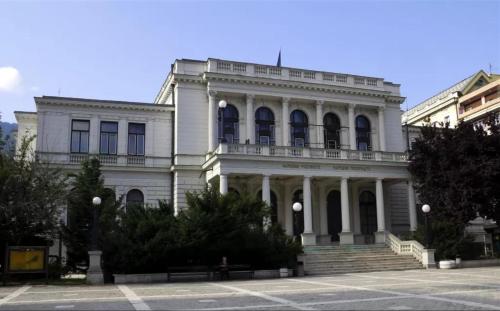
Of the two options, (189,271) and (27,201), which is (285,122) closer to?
(189,271)

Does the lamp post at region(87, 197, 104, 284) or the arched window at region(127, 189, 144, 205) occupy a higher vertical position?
the arched window at region(127, 189, 144, 205)

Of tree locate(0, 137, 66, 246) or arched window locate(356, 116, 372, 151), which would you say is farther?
arched window locate(356, 116, 372, 151)

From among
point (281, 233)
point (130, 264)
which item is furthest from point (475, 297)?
point (130, 264)

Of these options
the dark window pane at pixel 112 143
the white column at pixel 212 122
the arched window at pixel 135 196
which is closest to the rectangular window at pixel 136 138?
the dark window pane at pixel 112 143

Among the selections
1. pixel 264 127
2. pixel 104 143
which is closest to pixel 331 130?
pixel 264 127

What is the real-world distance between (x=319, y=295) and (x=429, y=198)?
22169 millimetres

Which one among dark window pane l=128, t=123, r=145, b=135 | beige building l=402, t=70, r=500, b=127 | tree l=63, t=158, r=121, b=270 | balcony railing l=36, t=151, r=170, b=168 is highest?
beige building l=402, t=70, r=500, b=127

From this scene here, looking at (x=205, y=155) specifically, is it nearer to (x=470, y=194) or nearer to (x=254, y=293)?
(x=470, y=194)

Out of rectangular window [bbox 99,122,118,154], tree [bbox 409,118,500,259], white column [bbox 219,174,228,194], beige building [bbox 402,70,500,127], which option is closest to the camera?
tree [bbox 409,118,500,259]

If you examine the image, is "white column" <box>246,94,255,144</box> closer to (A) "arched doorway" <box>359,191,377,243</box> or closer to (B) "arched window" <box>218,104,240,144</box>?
(B) "arched window" <box>218,104,240,144</box>

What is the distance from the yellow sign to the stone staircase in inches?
549

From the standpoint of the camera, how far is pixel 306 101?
138ft

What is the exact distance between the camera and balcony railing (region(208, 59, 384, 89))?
130 ft

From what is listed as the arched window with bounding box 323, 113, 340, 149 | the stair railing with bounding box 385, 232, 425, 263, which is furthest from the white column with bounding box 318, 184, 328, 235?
the stair railing with bounding box 385, 232, 425, 263
